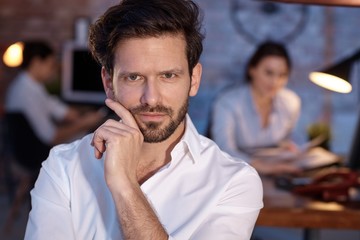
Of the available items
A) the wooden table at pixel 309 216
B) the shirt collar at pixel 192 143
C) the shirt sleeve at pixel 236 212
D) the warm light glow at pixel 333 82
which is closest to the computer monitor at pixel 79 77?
the warm light glow at pixel 333 82

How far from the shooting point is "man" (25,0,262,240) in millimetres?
1696

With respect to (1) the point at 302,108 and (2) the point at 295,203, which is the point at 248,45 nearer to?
(1) the point at 302,108

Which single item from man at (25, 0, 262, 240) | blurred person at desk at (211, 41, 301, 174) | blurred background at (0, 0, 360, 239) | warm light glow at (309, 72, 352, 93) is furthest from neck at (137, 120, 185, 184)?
blurred background at (0, 0, 360, 239)

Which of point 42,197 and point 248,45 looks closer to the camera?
point 42,197

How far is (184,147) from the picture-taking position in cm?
182

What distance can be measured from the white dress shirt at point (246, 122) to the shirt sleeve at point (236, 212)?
6.31 ft

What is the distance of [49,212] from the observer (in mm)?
1705

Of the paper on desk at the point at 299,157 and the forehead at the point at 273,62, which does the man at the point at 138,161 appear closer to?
the paper on desk at the point at 299,157

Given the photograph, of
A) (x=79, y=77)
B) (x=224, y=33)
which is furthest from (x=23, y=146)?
(x=224, y=33)

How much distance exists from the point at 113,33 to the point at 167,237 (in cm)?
53

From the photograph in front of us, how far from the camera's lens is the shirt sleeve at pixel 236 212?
1.70 m

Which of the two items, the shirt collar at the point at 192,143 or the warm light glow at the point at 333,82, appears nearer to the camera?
the shirt collar at the point at 192,143

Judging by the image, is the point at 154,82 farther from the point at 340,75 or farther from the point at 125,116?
the point at 340,75

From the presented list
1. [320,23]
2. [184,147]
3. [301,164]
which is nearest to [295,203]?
[301,164]
